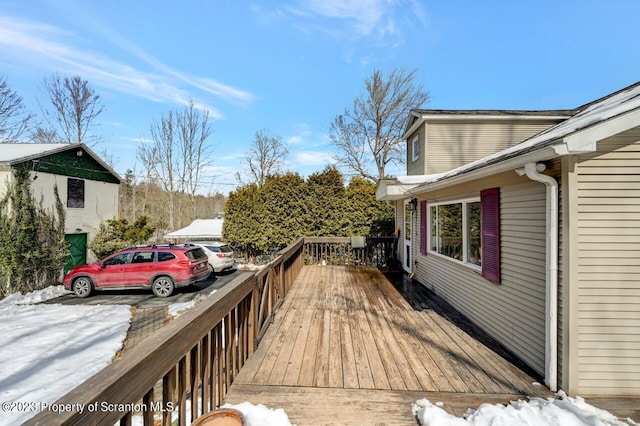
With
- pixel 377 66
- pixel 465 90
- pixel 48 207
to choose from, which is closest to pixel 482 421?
pixel 48 207

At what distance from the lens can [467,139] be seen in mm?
8250

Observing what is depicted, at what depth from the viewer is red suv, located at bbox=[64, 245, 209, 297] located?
850 cm

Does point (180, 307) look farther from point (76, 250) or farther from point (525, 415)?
point (525, 415)

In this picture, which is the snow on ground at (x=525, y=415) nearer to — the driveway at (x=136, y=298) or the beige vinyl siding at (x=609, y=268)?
the beige vinyl siding at (x=609, y=268)

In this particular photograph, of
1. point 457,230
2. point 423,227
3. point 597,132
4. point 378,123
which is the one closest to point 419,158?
point 423,227

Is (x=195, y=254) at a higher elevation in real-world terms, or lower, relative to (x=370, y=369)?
higher

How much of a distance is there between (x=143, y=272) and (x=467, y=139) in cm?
1063

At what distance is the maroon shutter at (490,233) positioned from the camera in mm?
3623

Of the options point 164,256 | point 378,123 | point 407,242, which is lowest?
point 164,256

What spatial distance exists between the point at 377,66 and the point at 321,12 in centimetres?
979

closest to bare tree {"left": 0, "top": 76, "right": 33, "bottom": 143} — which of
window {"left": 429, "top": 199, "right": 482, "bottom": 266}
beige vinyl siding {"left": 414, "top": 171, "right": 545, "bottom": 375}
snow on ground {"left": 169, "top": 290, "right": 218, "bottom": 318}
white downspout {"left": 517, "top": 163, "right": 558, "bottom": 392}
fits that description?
snow on ground {"left": 169, "top": 290, "right": 218, "bottom": 318}

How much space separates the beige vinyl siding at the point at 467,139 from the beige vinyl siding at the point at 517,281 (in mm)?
4148

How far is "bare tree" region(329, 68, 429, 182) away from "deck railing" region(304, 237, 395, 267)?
9276 mm

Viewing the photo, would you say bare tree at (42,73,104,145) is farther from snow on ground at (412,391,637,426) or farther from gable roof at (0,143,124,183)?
snow on ground at (412,391,637,426)
